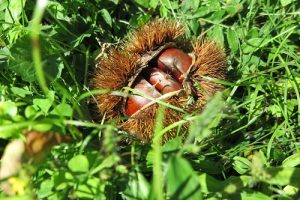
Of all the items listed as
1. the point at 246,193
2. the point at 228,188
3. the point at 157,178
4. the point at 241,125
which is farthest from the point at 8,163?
the point at 241,125

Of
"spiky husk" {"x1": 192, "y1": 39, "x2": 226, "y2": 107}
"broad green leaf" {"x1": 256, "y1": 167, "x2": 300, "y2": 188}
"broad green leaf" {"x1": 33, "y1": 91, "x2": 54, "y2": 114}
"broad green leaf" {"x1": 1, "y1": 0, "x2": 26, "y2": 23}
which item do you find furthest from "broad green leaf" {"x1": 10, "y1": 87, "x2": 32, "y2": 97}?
"broad green leaf" {"x1": 256, "y1": 167, "x2": 300, "y2": 188}

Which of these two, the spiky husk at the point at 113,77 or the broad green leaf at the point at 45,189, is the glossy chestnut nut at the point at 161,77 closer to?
the spiky husk at the point at 113,77

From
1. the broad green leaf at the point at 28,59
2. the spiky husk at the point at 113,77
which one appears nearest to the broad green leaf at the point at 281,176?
the spiky husk at the point at 113,77

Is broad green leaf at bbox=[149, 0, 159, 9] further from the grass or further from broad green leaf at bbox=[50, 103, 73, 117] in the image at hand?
broad green leaf at bbox=[50, 103, 73, 117]

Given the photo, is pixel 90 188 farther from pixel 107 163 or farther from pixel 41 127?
pixel 41 127

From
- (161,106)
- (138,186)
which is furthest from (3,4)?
(138,186)

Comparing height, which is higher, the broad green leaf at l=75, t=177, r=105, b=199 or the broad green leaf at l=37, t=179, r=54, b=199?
the broad green leaf at l=75, t=177, r=105, b=199
